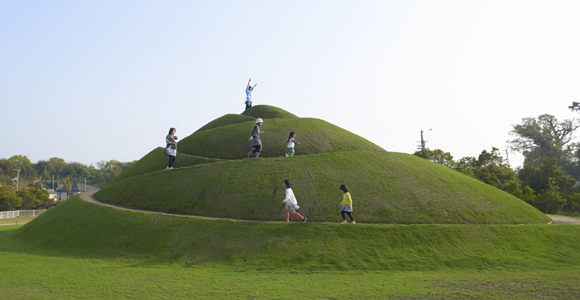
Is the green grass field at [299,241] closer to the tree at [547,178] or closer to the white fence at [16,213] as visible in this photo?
the tree at [547,178]

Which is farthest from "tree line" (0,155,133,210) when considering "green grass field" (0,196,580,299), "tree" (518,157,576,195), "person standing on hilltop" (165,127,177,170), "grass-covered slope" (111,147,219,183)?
"tree" (518,157,576,195)

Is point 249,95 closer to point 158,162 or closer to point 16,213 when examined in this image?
point 158,162

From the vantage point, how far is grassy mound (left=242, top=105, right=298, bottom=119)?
32569 mm

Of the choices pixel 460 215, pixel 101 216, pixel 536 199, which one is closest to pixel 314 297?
pixel 460 215

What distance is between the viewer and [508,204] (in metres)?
19.9

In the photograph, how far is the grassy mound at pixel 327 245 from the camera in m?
13.2

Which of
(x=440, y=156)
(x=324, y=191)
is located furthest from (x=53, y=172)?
(x=324, y=191)

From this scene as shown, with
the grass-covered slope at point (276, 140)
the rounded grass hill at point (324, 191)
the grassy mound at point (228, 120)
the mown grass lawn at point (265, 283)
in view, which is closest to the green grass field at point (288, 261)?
the mown grass lawn at point (265, 283)

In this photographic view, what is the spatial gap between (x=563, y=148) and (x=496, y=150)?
50766 mm

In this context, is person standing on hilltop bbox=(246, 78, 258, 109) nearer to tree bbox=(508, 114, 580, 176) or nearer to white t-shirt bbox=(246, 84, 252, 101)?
white t-shirt bbox=(246, 84, 252, 101)

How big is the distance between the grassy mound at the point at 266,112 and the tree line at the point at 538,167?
25338 mm

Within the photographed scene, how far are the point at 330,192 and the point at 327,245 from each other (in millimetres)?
4700

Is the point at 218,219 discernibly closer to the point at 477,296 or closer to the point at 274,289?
the point at 274,289

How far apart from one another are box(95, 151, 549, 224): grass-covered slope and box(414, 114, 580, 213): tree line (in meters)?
18.5
